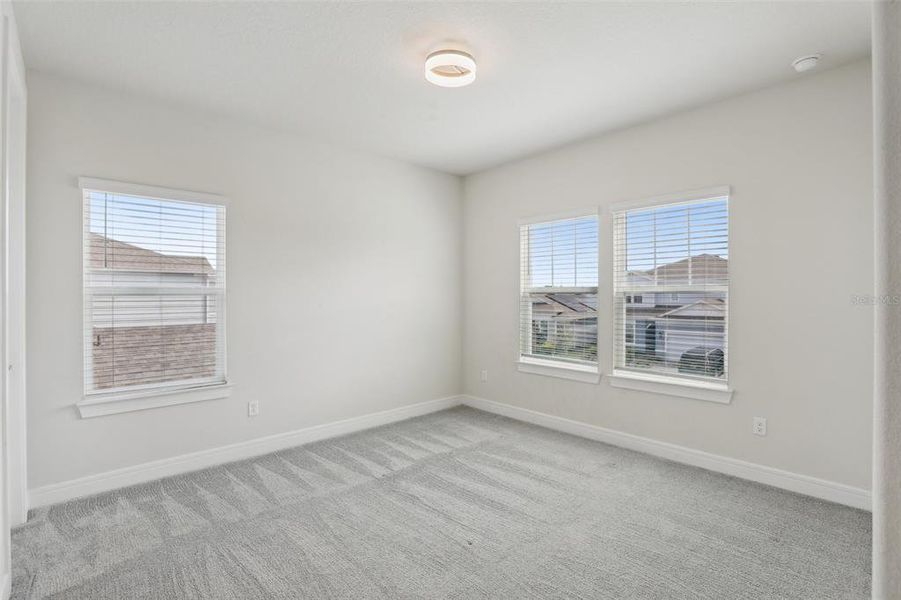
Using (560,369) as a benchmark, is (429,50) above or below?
above

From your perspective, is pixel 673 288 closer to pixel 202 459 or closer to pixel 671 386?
pixel 671 386

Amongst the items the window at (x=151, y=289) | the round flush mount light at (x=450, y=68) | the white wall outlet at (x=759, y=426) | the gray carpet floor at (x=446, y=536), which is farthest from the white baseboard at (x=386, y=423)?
the round flush mount light at (x=450, y=68)

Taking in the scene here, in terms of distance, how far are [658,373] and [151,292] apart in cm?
386

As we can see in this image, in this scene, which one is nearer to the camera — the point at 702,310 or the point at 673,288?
the point at 702,310

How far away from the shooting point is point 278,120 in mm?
3627

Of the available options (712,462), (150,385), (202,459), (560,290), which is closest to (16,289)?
(150,385)

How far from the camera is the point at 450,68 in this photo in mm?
2746

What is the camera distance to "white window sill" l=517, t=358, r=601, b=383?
4.13 m

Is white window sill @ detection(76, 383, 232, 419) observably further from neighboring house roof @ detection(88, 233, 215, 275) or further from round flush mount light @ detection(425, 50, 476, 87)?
round flush mount light @ detection(425, 50, 476, 87)

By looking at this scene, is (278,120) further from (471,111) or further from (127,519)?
(127,519)

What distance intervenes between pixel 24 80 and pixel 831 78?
485 centimetres

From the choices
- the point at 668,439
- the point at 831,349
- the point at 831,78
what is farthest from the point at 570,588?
the point at 831,78

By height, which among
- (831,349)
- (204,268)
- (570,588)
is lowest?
(570,588)

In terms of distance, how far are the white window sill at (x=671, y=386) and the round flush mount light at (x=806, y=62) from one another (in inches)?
81.9
